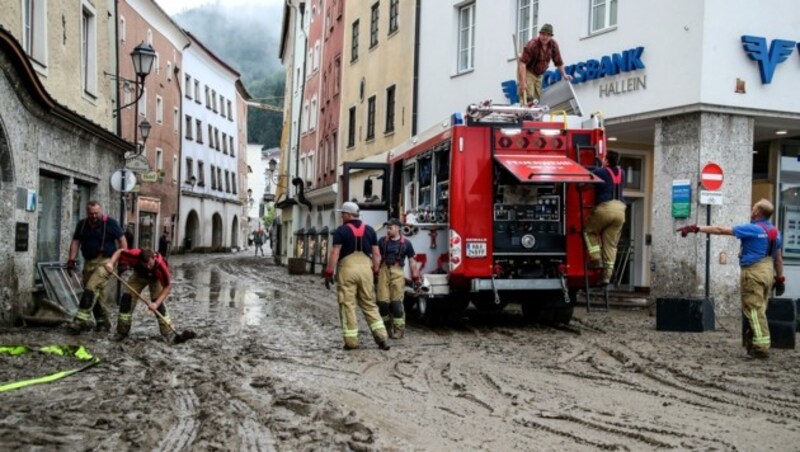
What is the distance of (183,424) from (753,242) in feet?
22.2

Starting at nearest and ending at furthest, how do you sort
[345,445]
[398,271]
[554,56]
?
[345,445] → [398,271] → [554,56]

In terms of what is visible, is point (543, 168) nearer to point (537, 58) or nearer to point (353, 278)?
point (353, 278)

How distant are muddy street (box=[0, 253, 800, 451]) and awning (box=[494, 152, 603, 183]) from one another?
6.88ft

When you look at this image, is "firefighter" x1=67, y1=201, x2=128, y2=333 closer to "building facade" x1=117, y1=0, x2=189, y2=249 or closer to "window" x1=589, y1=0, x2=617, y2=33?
"window" x1=589, y1=0, x2=617, y2=33

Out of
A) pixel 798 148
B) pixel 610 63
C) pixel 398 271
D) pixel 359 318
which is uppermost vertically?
pixel 610 63

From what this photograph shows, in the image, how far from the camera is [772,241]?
32.8ft

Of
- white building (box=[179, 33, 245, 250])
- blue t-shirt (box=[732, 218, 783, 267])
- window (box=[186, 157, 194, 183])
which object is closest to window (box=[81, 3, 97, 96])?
blue t-shirt (box=[732, 218, 783, 267])

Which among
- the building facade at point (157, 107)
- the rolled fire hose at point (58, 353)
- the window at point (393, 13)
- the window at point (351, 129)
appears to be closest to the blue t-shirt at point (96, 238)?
the rolled fire hose at point (58, 353)

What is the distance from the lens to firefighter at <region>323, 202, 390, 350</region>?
34.8ft

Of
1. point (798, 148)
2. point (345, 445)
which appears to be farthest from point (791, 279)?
point (345, 445)

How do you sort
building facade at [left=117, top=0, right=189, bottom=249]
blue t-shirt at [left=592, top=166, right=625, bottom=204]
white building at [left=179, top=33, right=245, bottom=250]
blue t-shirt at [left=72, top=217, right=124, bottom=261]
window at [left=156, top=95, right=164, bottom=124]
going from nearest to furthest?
blue t-shirt at [left=592, top=166, right=625, bottom=204]
blue t-shirt at [left=72, top=217, right=124, bottom=261]
building facade at [left=117, top=0, right=189, bottom=249]
window at [left=156, top=95, right=164, bottom=124]
white building at [left=179, top=33, right=245, bottom=250]

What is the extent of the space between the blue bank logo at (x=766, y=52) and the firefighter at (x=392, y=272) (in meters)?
7.59

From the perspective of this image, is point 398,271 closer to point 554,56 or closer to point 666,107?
point 554,56

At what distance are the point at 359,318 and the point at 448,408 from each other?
8.12m
